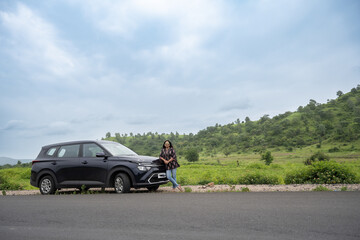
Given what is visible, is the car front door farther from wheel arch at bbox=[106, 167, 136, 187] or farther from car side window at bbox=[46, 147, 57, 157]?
car side window at bbox=[46, 147, 57, 157]

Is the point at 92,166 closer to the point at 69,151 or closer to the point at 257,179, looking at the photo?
the point at 69,151

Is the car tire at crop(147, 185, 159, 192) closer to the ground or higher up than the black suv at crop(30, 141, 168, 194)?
closer to the ground

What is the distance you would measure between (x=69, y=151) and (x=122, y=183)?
9.01 ft

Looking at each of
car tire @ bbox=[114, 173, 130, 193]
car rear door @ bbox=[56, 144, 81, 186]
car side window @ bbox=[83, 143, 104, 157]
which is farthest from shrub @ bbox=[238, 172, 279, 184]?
car rear door @ bbox=[56, 144, 81, 186]

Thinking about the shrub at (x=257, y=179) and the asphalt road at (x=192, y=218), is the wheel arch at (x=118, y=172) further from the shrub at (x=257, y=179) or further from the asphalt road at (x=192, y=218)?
the shrub at (x=257, y=179)

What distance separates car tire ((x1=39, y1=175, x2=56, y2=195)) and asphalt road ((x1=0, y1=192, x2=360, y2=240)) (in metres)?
3.04

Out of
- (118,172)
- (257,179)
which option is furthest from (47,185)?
(257,179)

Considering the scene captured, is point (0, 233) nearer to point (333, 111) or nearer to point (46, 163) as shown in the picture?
point (46, 163)

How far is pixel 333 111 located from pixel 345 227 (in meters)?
169

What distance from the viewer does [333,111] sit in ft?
518

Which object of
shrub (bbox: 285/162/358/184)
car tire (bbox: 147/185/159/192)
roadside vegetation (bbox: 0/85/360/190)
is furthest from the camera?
roadside vegetation (bbox: 0/85/360/190)

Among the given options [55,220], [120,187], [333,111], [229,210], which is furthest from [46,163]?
[333,111]

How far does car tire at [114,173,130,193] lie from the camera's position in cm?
1080

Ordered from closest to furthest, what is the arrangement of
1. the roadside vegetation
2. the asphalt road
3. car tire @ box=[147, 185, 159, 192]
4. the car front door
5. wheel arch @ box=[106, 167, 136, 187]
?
the asphalt road
wheel arch @ box=[106, 167, 136, 187]
the car front door
car tire @ box=[147, 185, 159, 192]
the roadside vegetation
